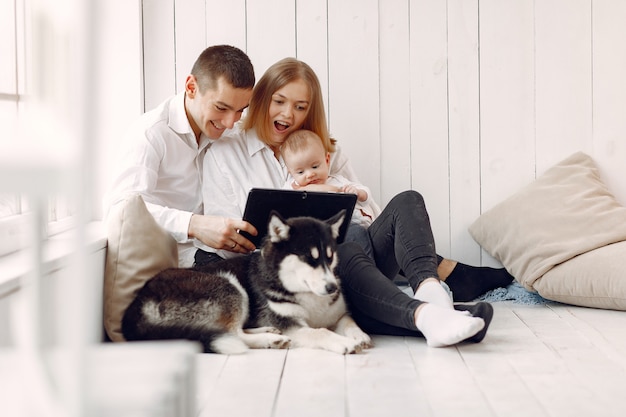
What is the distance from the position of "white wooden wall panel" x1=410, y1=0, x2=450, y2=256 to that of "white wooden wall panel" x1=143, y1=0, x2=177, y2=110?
100cm

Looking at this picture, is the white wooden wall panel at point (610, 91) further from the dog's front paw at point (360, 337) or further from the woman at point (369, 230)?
the dog's front paw at point (360, 337)

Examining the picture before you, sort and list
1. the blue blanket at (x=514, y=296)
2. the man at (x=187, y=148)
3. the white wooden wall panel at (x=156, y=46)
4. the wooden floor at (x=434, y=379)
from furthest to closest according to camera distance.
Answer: the white wooden wall panel at (x=156, y=46) < the blue blanket at (x=514, y=296) < the man at (x=187, y=148) < the wooden floor at (x=434, y=379)

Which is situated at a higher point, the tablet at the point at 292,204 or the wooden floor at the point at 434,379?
the tablet at the point at 292,204

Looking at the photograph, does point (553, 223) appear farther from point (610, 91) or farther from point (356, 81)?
point (356, 81)

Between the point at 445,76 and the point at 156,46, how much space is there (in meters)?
1.19

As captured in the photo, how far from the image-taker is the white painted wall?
317 cm

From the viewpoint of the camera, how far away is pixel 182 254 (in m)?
2.65

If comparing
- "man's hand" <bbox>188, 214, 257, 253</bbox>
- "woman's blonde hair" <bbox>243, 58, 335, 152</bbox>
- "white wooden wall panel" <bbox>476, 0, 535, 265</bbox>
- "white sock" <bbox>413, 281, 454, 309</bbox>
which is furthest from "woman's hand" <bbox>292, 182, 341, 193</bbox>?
"white wooden wall panel" <bbox>476, 0, 535, 265</bbox>

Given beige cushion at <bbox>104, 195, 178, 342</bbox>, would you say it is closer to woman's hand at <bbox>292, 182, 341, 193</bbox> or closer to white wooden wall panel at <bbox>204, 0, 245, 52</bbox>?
woman's hand at <bbox>292, 182, 341, 193</bbox>

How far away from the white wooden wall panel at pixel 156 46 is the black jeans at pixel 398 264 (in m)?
1.15

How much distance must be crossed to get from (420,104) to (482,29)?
40cm

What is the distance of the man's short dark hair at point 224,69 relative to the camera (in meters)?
2.56

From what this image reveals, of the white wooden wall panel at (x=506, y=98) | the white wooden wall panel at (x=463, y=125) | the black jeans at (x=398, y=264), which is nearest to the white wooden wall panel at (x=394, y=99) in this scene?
the white wooden wall panel at (x=463, y=125)

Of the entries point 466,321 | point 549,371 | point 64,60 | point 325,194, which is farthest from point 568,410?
point 64,60
